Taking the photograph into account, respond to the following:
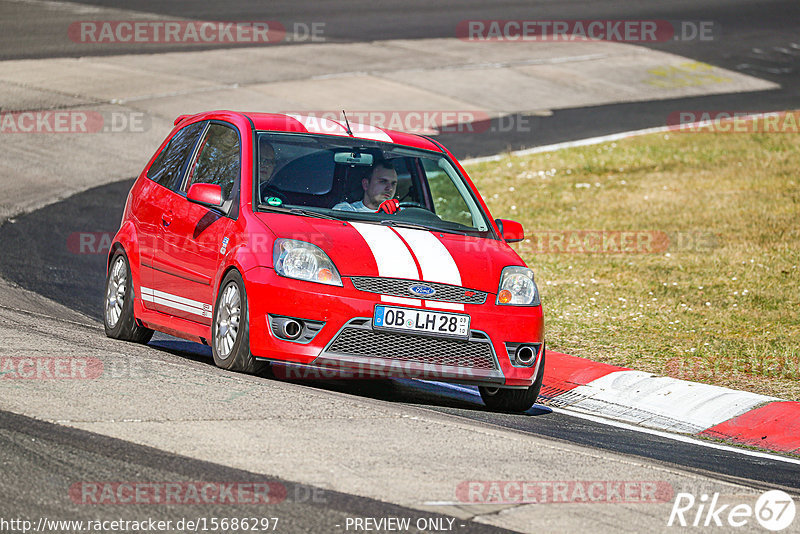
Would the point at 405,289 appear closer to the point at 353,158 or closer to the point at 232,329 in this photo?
the point at 232,329

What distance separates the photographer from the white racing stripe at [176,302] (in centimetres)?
775

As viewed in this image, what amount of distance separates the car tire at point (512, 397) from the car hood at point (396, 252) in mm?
730

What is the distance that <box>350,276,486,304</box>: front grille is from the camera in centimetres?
703

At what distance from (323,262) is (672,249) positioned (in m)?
7.82

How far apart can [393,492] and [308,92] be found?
1802 centimetres

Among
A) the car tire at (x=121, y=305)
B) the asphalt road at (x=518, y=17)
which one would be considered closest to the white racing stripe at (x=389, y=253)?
the car tire at (x=121, y=305)

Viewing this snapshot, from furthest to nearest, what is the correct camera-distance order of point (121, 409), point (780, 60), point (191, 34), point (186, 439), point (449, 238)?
point (780, 60), point (191, 34), point (449, 238), point (121, 409), point (186, 439)

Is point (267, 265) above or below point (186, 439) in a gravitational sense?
above

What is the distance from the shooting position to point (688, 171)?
18.8 metres

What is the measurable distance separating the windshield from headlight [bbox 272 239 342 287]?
57cm

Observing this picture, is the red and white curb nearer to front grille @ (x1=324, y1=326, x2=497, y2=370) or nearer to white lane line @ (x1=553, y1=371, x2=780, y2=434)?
white lane line @ (x1=553, y1=371, x2=780, y2=434)

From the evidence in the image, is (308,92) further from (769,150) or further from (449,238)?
(449,238)

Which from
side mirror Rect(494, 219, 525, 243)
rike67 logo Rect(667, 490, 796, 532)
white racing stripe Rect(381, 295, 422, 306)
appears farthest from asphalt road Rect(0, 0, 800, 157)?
rike67 logo Rect(667, 490, 796, 532)

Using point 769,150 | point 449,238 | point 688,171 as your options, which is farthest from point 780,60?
A: point 449,238
